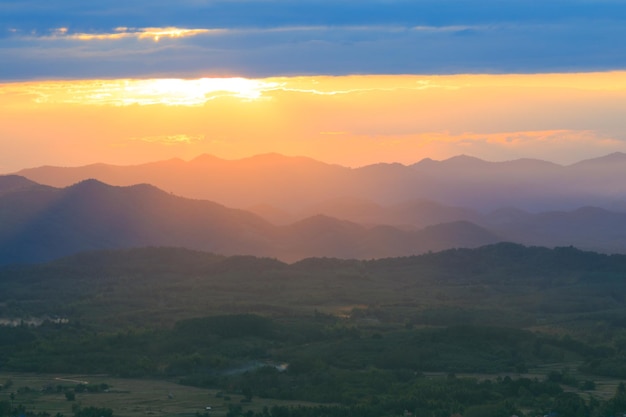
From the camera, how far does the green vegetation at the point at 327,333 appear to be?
72625mm

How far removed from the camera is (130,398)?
73125 mm

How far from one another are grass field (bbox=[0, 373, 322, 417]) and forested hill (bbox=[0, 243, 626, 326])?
1251 inches

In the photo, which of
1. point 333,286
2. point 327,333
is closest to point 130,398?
point 327,333

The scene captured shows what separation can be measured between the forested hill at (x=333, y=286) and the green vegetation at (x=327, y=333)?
29 centimetres

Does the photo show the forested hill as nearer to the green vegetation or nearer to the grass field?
the green vegetation

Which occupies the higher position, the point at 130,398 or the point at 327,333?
the point at 327,333

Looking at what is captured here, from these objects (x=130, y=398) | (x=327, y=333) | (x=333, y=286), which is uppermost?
(x=333, y=286)

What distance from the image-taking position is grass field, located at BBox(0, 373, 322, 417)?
6830cm

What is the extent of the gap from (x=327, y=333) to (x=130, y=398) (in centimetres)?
2987

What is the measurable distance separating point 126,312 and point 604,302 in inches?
1875

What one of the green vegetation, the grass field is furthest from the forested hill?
the grass field

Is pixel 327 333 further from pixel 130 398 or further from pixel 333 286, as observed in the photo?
pixel 333 286

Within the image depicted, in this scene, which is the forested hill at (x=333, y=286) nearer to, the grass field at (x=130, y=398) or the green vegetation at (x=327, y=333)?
the green vegetation at (x=327, y=333)

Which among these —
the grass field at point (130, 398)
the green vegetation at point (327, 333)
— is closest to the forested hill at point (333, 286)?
the green vegetation at point (327, 333)
